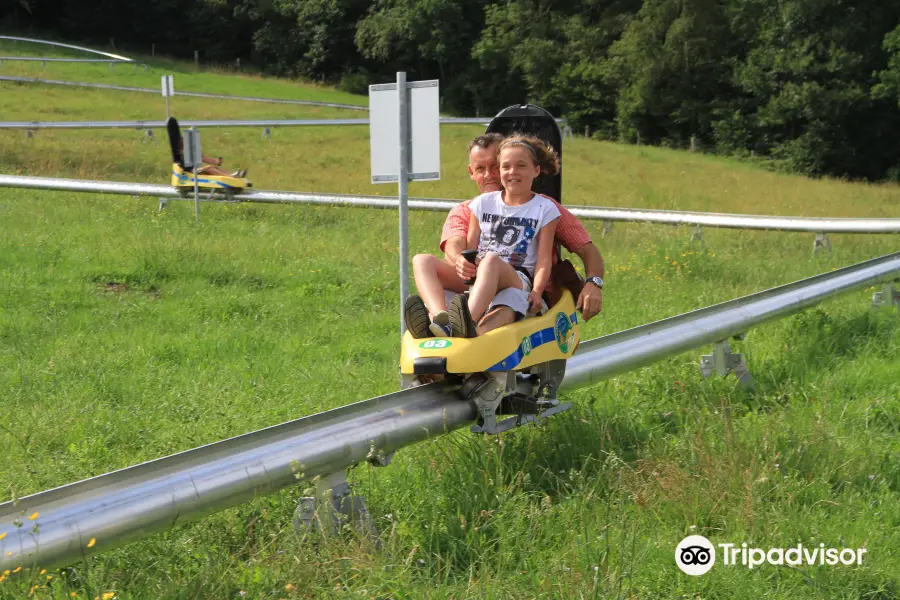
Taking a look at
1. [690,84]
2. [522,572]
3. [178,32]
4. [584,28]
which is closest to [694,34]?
[690,84]

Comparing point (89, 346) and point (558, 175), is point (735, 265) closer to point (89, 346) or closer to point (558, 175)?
point (558, 175)

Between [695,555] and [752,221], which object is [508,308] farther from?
[752,221]

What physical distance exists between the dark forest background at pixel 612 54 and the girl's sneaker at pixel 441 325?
132ft

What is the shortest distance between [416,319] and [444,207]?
11869 millimetres

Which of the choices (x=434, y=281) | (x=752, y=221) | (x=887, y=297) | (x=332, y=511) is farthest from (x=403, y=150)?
(x=752, y=221)

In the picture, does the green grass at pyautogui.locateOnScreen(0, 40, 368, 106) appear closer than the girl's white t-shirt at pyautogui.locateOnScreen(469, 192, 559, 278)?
No

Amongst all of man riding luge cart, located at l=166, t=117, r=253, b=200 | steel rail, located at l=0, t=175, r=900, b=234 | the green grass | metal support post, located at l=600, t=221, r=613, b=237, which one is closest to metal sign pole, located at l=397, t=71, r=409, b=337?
steel rail, located at l=0, t=175, r=900, b=234

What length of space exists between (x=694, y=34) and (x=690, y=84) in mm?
2697

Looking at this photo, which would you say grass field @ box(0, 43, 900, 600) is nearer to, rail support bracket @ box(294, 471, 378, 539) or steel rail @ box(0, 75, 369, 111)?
rail support bracket @ box(294, 471, 378, 539)

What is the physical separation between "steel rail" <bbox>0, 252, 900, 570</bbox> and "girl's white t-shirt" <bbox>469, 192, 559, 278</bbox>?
69 cm

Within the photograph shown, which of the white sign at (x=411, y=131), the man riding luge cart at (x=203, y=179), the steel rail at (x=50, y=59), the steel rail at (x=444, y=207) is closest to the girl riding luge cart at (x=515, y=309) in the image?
the white sign at (x=411, y=131)

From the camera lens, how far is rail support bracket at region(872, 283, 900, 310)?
883 cm

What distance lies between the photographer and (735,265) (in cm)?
1189

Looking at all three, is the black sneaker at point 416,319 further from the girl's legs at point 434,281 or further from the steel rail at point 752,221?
the steel rail at point 752,221
